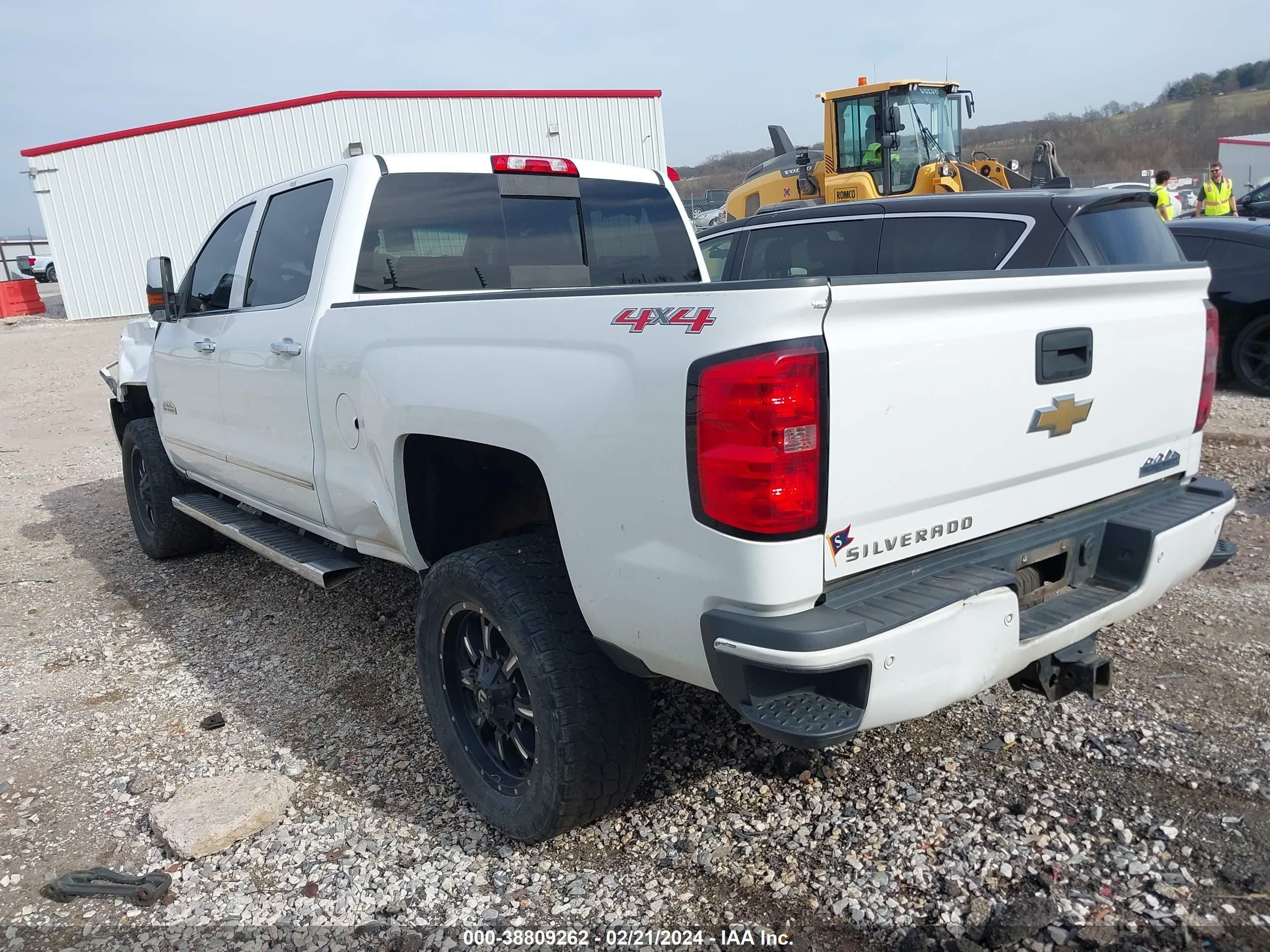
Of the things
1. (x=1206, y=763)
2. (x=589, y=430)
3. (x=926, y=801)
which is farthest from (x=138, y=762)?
(x=1206, y=763)

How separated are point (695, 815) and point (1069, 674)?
1200 millimetres

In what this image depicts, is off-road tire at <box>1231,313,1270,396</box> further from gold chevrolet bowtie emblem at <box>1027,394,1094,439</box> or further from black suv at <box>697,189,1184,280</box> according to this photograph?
gold chevrolet bowtie emblem at <box>1027,394,1094,439</box>

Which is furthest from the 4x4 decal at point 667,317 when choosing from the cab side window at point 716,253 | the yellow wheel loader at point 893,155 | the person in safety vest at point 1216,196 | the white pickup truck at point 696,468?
the person in safety vest at point 1216,196

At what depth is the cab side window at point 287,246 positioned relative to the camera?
3.78m

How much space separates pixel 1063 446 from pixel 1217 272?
22.8ft

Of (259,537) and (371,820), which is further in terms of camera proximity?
(259,537)

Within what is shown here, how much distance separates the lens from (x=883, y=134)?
13039 millimetres

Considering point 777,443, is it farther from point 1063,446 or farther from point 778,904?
point 778,904

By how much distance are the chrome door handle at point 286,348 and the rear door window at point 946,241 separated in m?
2.91

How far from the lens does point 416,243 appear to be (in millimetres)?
3732

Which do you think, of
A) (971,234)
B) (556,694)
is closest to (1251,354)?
(971,234)

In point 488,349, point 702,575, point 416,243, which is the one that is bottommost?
point 702,575

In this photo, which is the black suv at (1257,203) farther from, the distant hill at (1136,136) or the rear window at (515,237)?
the distant hill at (1136,136)

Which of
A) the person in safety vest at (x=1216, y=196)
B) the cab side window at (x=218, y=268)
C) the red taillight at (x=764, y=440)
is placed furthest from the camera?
the person in safety vest at (x=1216, y=196)
